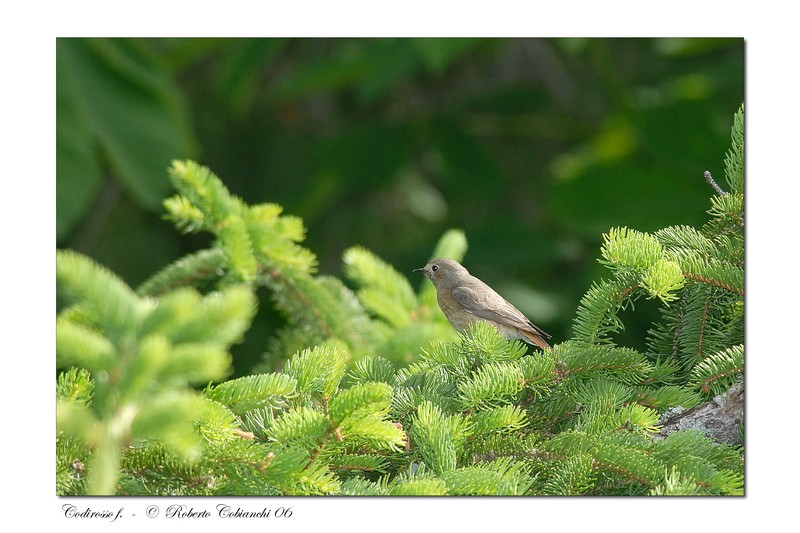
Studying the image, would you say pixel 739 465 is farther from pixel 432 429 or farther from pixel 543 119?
pixel 543 119

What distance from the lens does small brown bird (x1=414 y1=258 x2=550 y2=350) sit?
2289mm

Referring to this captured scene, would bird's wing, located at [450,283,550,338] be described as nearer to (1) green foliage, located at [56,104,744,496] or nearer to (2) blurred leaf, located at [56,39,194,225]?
(1) green foliage, located at [56,104,744,496]

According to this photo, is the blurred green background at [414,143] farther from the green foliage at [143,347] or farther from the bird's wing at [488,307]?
the green foliage at [143,347]

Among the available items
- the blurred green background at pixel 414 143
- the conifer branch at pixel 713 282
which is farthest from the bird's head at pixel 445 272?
the conifer branch at pixel 713 282

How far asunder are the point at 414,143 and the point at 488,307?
330cm

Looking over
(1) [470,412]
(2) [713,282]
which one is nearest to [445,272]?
(1) [470,412]

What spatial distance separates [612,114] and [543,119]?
0.48 metres

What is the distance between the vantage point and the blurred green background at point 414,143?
3.91m

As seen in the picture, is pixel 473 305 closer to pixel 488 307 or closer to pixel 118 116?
pixel 488 307

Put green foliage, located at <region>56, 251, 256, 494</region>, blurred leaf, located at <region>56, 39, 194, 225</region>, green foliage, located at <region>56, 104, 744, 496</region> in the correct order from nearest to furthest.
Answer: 1. green foliage, located at <region>56, 251, 256, 494</region>
2. green foliage, located at <region>56, 104, 744, 496</region>
3. blurred leaf, located at <region>56, 39, 194, 225</region>

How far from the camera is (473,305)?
2.38 metres

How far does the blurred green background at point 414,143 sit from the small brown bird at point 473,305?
0.56 meters

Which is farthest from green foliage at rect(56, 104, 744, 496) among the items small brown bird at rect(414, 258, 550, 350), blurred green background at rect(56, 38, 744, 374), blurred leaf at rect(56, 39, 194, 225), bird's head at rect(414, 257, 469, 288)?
blurred leaf at rect(56, 39, 194, 225)

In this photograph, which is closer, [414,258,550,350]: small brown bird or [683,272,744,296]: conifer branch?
[683,272,744,296]: conifer branch
